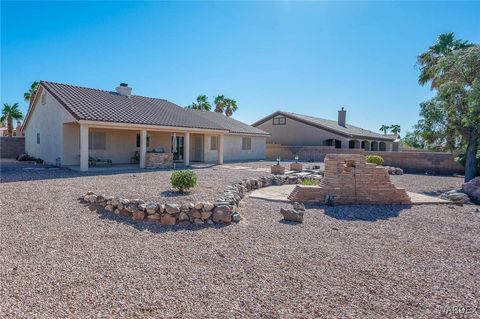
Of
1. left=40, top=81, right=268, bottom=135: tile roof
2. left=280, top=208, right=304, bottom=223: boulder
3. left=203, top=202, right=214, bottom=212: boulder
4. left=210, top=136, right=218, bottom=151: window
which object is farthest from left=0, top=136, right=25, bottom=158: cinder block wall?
left=280, top=208, right=304, bottom=223: boulder

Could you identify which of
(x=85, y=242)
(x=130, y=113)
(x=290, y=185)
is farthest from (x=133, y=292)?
(x=130, y=113)

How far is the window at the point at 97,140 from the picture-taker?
1767 cm

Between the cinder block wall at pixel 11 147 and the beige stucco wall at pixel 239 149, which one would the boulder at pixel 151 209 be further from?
the cinder block wall at pixel 11 147

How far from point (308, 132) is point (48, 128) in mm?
25433

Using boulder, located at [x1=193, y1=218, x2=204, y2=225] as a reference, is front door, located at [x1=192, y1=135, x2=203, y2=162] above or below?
above

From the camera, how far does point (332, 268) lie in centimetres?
448

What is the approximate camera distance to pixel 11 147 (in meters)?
23.5

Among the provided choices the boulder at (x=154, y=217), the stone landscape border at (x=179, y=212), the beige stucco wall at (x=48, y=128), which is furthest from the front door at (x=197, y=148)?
the boulder at (x=154, y=217)

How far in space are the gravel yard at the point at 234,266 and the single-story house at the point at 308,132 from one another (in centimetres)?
2590

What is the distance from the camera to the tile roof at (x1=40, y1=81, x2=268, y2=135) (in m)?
15.3

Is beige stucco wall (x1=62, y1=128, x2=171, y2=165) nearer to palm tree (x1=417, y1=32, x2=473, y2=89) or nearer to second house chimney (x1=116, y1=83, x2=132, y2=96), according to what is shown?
second house chimney (x1=116, y1=83, x2=132, y2=96)

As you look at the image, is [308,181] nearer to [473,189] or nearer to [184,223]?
[473,189]

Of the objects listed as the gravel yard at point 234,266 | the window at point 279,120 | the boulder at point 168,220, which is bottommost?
the gravel yard at point 234,266

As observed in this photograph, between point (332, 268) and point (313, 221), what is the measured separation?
272 centimetres
